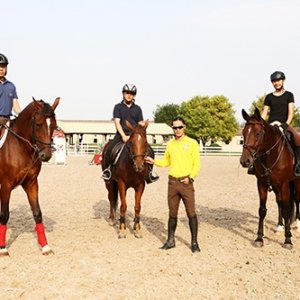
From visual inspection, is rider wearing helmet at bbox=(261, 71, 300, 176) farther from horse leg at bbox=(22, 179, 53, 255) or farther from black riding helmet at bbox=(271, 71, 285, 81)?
horse leg at bbox=(22, 179, 53, 255)

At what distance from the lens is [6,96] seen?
7.10 meters

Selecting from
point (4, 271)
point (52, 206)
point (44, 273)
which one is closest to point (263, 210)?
point (44, 273)

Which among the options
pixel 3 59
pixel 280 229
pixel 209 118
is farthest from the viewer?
pixel 209 118

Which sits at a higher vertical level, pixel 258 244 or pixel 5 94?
pixel 5 94

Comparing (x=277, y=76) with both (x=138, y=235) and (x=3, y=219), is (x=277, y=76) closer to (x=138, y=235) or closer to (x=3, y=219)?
(x=138, y=235)

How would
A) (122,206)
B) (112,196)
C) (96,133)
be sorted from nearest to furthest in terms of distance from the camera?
1. (122,206)
2. (112,196)
3. (96,133)

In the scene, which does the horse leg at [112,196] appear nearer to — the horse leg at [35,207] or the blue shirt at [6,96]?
the horse leg at [35,207]

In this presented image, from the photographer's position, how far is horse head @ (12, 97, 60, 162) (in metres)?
6.25

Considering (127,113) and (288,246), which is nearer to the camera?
(288,246)

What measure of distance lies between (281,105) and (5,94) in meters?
5.31

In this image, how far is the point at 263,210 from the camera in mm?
7762

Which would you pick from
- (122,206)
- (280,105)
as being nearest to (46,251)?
(122,206)

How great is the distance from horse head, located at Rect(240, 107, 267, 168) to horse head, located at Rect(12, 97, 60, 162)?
3.23 metres

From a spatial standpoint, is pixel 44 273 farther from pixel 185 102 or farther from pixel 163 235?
pixel 185 102
